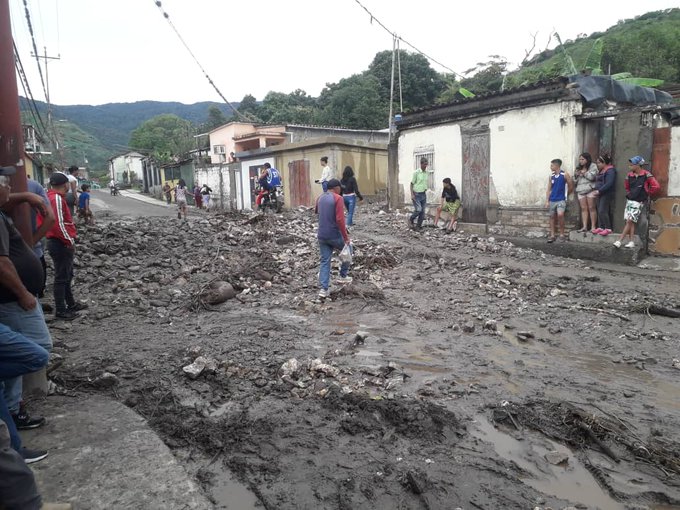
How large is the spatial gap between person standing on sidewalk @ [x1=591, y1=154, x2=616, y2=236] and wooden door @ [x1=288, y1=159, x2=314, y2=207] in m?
10.8

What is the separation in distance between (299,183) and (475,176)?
27.7ft

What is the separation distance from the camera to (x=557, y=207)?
399 inches

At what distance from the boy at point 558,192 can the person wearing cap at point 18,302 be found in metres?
9.52

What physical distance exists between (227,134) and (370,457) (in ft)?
109

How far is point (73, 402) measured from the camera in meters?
3.65

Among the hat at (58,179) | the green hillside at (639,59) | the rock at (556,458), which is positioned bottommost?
the rock at (556,458)

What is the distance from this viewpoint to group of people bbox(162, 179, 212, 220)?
601 inches

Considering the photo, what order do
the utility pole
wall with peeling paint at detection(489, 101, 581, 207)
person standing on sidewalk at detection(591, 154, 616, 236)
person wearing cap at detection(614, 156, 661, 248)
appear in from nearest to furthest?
the utility pole < person wearing cap at detection(614, 156, 661, 248) < person standing on sidewalk at detection(591, 154, 616, 236) < wall with peeling paint at detection(489, 101, 581, 207)

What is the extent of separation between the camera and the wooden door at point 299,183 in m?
18.5

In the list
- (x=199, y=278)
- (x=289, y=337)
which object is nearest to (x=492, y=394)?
(x=289, y=337)

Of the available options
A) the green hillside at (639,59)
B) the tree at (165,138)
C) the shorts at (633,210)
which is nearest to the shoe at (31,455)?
the shorts at (633,210)

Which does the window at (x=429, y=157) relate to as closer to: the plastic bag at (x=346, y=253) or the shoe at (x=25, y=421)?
the plastic bag at (x=346, y=253)

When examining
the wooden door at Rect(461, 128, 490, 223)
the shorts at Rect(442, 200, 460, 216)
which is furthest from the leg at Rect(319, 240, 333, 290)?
the wooden door at Rect(461, 128, 490, 223)

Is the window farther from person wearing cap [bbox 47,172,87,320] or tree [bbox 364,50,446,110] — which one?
tree [bbox 364,50,446,110]
